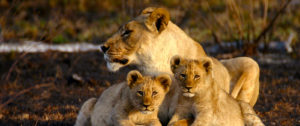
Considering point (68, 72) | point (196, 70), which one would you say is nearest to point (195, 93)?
point (196, 70)

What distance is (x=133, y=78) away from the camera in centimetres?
508

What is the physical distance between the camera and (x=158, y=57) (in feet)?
17.9

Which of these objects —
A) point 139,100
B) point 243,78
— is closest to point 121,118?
point 139,100

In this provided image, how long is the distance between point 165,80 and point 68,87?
505 cm

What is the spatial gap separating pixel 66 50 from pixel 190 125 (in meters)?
8.78

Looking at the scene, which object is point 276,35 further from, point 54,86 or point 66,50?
point 54,86

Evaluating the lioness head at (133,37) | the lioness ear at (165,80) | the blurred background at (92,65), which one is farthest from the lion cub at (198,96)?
the blurred background at (92,65)

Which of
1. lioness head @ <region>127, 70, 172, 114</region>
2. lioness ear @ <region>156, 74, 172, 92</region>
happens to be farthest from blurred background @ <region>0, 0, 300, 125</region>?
lioness ear @ <region>156, 74, 172, 92</region>

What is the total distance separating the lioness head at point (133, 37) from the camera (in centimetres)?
554

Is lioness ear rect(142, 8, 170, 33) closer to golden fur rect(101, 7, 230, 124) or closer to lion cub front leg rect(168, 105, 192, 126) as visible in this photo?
golden fur rect(101, 7, 230, 124)

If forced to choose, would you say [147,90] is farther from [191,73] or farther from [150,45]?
[150,45]

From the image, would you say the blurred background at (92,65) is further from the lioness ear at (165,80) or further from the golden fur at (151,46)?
the lioness ear at (165,80)

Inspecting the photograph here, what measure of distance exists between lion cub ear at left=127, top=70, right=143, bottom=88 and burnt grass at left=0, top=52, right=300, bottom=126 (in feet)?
4.00

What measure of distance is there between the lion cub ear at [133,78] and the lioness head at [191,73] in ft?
1.20
